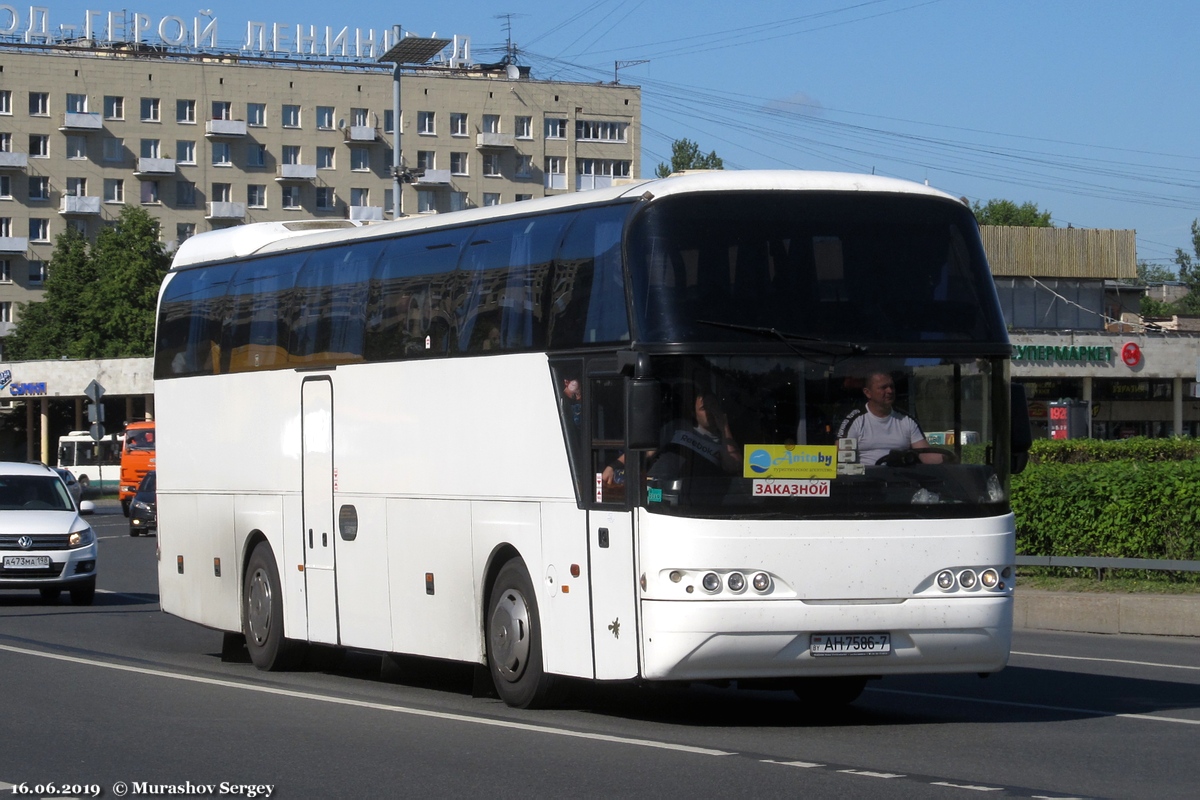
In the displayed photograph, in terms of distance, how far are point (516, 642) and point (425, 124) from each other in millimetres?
103471

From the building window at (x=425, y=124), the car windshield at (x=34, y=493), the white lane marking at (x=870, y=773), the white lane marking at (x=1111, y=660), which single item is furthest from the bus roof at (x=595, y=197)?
the building window at (x=425, y=124)

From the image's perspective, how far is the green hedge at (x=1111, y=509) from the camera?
20.3 metres

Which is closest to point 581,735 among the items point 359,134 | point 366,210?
point 359,134

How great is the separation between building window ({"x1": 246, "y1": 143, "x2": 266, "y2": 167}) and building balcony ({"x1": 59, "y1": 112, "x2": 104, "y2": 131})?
911 centimetres

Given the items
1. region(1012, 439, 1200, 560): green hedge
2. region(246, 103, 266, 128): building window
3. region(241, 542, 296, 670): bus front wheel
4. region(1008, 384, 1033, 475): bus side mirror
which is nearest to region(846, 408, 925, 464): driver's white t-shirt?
region(1008, 384, 1033, 475): bus side mirror

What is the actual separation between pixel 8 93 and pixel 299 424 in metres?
95.4

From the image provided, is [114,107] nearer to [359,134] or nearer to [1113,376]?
[359,134]

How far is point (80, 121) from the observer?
341 feet

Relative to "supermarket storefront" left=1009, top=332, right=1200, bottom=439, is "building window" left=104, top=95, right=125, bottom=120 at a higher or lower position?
higher

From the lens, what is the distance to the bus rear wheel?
38.5ft

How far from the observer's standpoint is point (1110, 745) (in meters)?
9.92

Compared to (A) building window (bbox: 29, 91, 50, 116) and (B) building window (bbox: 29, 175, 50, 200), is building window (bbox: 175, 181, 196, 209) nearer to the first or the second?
(B) building window (bbox: 29, 175, 50, 200)

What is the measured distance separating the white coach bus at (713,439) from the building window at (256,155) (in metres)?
98.7

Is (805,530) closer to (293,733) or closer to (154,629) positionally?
(293,733)
